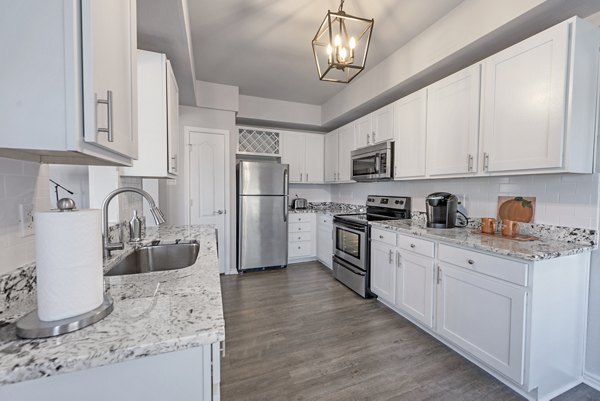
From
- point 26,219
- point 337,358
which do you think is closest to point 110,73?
point 26,219

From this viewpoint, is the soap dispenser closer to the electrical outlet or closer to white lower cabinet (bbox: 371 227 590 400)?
the electrical outlet

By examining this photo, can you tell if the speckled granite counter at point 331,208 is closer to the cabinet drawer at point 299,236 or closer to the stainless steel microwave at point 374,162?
the cabinet drawer at point 299,236

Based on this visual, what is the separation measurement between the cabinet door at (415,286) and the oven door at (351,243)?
0.53 meters

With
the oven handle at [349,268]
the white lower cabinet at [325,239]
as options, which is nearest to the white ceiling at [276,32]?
the white lower cabinet at [325,239]

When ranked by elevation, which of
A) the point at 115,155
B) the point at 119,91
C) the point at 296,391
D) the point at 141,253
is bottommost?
the point at 296,391

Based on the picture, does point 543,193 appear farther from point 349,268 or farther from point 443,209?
point 349,268

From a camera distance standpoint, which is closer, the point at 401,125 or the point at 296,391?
the point at 296,391

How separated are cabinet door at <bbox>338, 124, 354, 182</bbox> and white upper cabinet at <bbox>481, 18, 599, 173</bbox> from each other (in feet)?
6.86

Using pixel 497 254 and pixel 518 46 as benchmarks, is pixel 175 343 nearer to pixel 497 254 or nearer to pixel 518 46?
pixel 497 254

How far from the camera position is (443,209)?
7.93 ft

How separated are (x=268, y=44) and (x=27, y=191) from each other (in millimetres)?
2452

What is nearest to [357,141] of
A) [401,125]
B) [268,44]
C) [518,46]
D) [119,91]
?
[401,125]

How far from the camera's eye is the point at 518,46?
179 centimetres

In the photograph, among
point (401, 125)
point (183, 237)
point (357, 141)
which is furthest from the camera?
point (357, 141)
